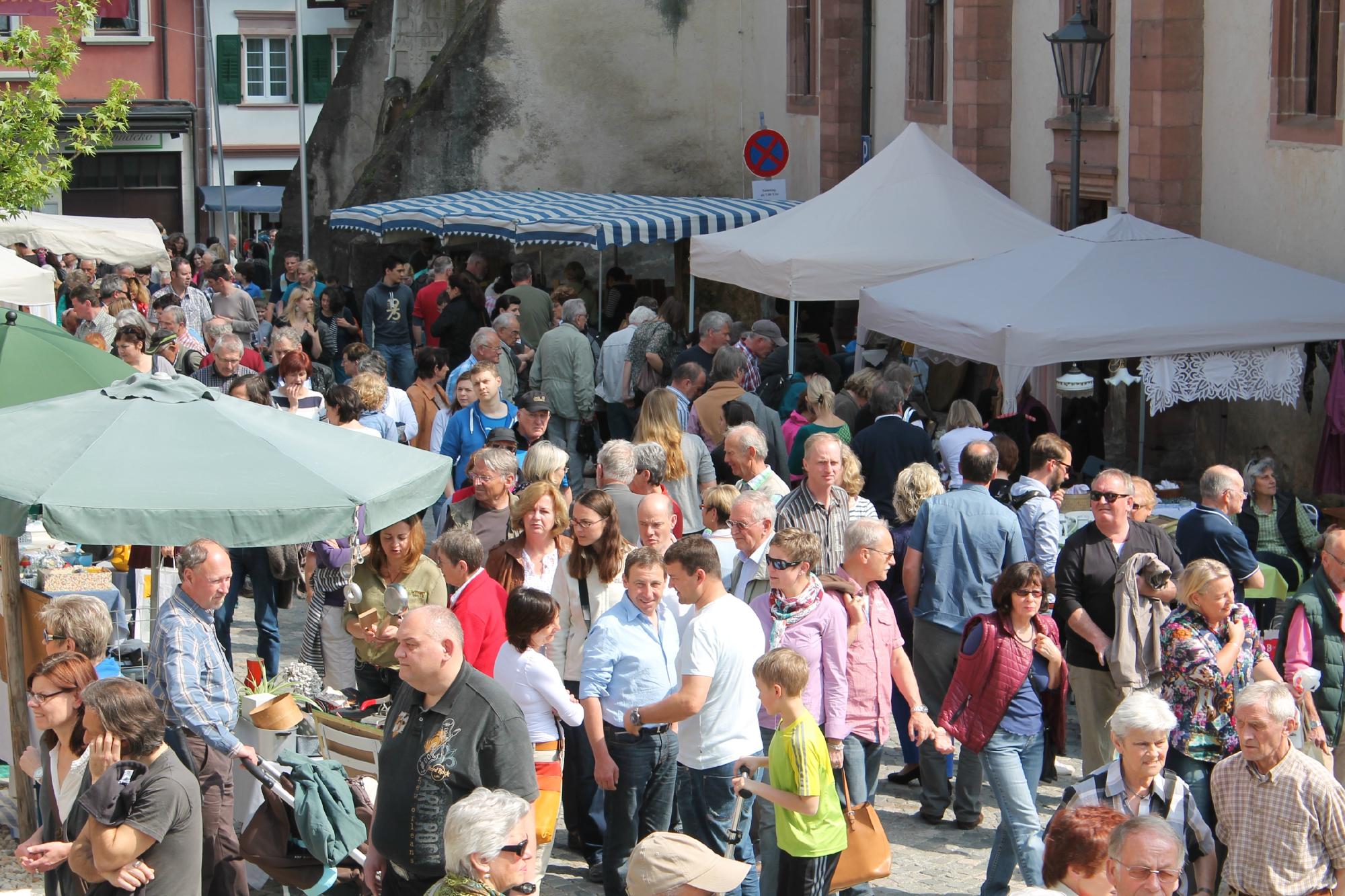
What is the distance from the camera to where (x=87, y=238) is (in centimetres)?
2080

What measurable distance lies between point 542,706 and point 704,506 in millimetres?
2407

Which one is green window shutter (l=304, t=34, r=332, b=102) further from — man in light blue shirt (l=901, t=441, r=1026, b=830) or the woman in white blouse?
the woman in white blouse

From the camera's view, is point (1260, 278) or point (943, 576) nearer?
point (943, 576)

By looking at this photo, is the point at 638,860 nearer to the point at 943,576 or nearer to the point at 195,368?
the point at 943,576

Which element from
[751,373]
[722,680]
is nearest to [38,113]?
[751,373]

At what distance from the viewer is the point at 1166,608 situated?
7.54m

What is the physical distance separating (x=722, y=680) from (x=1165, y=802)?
5.38 feet

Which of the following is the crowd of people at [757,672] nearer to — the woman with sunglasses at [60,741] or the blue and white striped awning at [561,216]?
the woman with sunglasses at [60,741]

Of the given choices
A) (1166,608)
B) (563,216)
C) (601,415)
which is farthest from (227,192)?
(1166,608)

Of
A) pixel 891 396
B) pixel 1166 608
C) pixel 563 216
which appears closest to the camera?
pixel 1166 608

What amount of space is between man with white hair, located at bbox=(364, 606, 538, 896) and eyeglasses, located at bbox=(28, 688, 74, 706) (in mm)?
1179

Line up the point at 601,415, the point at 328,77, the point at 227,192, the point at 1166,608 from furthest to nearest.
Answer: the point at 328,77, the point at 227,192, the point at 601,415, the point at 1166,608

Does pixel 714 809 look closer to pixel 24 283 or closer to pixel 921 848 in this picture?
pixel 921 848

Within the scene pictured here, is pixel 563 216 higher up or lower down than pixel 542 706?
higher up
